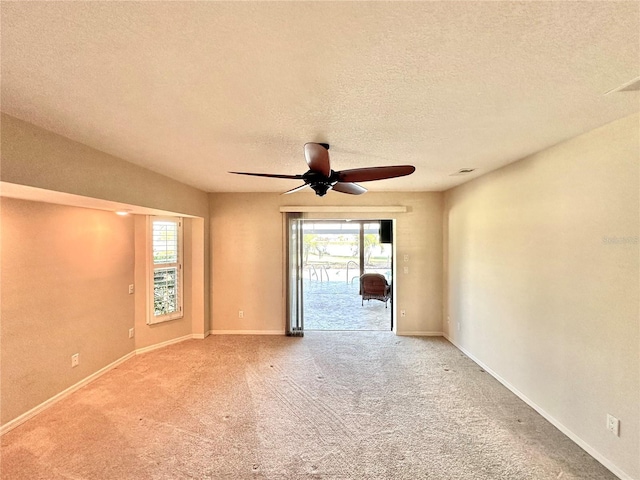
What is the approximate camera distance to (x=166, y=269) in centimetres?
414

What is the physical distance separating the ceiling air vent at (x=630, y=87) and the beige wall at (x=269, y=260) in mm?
3199

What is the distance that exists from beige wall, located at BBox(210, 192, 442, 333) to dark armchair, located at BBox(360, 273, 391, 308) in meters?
1.76

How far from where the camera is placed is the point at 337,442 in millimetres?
2176

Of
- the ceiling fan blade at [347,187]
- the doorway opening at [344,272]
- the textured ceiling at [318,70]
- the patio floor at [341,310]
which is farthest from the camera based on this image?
the doorway opening at [344,272]

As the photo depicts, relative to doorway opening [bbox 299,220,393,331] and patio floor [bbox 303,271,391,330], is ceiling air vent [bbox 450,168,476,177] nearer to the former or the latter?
doorway opening [bbox 299,220,393,331]

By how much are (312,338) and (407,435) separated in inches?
95.2

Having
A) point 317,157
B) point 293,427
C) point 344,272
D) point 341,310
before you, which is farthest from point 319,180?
point 344,272

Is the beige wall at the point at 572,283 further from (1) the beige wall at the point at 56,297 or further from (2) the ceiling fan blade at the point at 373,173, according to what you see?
(1) the beige wall at the point at 56,297

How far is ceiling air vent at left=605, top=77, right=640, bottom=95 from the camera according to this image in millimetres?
1353

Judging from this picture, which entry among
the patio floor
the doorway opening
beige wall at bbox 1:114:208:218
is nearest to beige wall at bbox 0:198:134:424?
beige wall at bbox 1:114:208:218

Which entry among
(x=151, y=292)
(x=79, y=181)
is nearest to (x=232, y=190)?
(x=151, y=292)

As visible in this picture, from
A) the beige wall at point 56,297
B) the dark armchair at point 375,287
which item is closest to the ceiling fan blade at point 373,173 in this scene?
the beige wall at point 56,297

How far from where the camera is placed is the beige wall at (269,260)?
4652mm

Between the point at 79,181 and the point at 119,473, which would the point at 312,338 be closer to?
the point at 119,473
